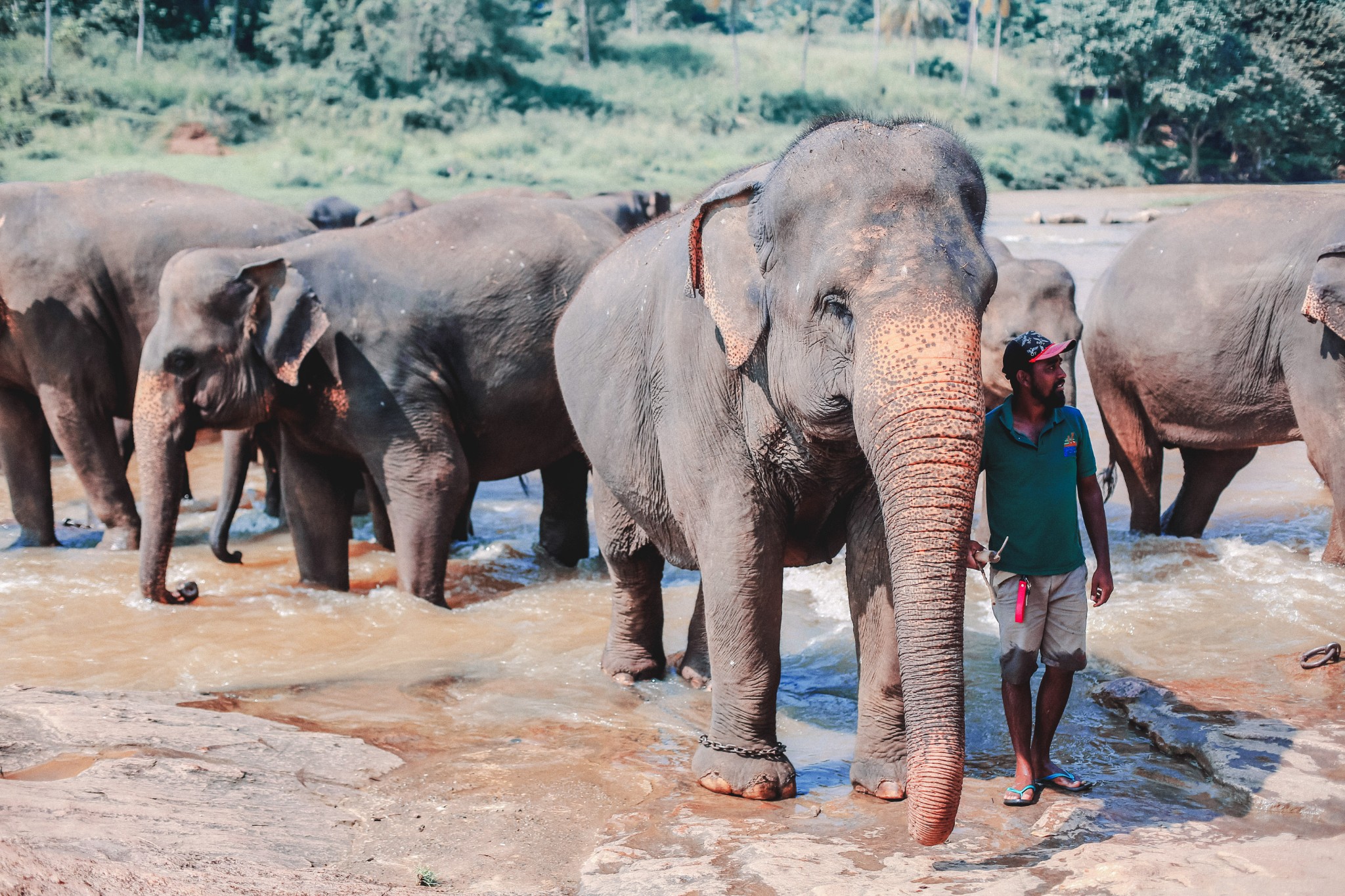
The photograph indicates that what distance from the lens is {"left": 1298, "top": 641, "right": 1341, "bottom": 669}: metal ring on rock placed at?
Result: 5.04 meters

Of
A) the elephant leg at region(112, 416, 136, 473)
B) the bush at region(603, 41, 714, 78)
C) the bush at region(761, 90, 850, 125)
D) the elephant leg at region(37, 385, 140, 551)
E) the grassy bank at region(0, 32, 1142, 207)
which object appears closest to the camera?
the elephant leg at region(37, 385, 140, 551)

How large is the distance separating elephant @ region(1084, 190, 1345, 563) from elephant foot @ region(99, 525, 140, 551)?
18.7 ft

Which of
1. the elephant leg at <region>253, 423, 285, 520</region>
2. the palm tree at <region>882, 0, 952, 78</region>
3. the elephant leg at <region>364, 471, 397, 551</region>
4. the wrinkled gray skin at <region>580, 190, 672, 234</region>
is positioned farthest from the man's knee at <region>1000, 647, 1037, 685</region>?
the palm tree at <region>882, 0, 952, 78</region>

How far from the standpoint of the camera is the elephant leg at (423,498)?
6.36 meters

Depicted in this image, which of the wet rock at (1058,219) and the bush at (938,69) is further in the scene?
the bush at (938,69)

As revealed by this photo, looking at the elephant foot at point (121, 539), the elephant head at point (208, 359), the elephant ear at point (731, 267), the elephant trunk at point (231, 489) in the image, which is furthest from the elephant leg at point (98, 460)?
the elephant ear at point (731, 267)

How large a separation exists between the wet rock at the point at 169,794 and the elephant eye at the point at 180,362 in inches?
77.2

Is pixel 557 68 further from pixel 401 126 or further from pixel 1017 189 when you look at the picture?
pixel 1017 189

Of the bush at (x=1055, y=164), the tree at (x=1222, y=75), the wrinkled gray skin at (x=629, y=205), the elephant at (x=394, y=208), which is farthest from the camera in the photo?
the bush at (x=1055, y=164)

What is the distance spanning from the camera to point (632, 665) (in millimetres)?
5328

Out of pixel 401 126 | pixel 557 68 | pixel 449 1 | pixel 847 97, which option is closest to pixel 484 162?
pixel 401 126

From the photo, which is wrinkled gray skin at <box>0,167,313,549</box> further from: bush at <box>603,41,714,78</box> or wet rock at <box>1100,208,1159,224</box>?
bush at <box>603,41,714,78</box>

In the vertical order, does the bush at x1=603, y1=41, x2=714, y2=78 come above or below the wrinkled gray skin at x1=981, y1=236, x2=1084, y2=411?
above

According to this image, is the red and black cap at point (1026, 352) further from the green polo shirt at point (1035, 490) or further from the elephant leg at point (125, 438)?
the elephant leg at point (125, 438)
